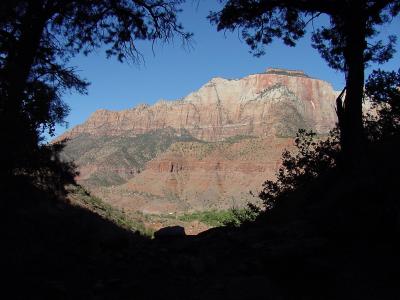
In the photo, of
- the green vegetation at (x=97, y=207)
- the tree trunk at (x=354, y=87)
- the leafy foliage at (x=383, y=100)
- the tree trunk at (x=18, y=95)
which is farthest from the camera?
the green vegetation at (x=97, y=207)

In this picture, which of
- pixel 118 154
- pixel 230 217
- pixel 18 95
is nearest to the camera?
pixel 18 95

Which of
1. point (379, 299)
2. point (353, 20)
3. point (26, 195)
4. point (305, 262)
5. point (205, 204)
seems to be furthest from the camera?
point (205, 204)

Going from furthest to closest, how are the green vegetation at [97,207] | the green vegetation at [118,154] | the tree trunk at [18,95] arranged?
the green vegetation at [118,154] → the green vegetation at [97,207] → the tree trunk at [18,95]

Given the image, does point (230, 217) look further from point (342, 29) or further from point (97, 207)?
point (342, 29)

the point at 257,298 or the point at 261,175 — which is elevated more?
the point at 261,175

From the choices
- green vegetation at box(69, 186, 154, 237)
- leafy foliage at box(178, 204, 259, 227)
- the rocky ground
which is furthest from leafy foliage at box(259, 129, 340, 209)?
green vegetation at box(69, 186, 154, 237)

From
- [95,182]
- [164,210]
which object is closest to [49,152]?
[164,210]

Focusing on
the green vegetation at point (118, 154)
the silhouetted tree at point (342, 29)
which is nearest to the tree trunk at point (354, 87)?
the silhouetted tree at point (342, 29)

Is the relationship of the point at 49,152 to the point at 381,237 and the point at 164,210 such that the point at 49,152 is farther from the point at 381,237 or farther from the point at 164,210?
the point at 164,210

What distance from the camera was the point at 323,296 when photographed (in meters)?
4.48

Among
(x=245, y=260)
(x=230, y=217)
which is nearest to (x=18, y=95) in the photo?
(x=245, y=260)

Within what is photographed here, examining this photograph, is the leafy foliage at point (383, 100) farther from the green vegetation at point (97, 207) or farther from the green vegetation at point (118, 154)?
the green vegetation at point (118, 154)

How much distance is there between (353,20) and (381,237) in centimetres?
437

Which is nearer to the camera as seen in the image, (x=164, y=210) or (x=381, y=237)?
(x=381, y=237)
